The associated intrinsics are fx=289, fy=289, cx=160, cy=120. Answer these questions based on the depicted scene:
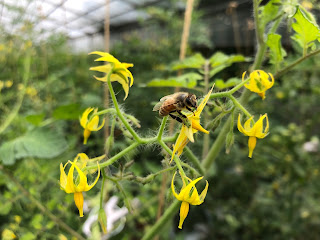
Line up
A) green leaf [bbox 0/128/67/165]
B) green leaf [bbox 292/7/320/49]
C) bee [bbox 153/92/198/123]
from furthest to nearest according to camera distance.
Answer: green leaf [bbox 0/128/67/165] < green leaf [bbox 292/7/320/49] < bee [bbox 153/92/198/123]

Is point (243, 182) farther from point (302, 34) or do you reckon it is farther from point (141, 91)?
point (302, 34)

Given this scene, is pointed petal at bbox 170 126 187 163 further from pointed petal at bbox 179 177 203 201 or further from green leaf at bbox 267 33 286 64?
green leaf at bbox 267 33 286 64

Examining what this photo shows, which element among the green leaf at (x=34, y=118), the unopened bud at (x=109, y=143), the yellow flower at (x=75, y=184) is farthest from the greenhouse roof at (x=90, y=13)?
the yellow flower at (x=75, y=184)

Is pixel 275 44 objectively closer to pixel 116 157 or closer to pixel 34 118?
pixel 116 157

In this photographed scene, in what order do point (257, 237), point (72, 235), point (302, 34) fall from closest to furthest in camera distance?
point (302, 34), point (72, 235), point (257, 237)

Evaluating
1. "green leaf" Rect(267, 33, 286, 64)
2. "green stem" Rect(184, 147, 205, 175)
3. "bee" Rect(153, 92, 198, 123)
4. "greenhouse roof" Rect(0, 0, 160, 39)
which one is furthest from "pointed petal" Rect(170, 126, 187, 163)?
"greenhouse roof" Rect(0, 0, 160, 39)

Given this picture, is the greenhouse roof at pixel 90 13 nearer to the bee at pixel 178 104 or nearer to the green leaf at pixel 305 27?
the green leaf at pixel 305 27

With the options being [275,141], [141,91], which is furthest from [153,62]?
[275,141]

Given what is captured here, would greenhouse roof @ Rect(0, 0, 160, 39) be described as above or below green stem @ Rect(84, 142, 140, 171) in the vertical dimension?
below

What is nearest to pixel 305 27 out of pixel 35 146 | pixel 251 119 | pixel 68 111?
pixel 251 119
